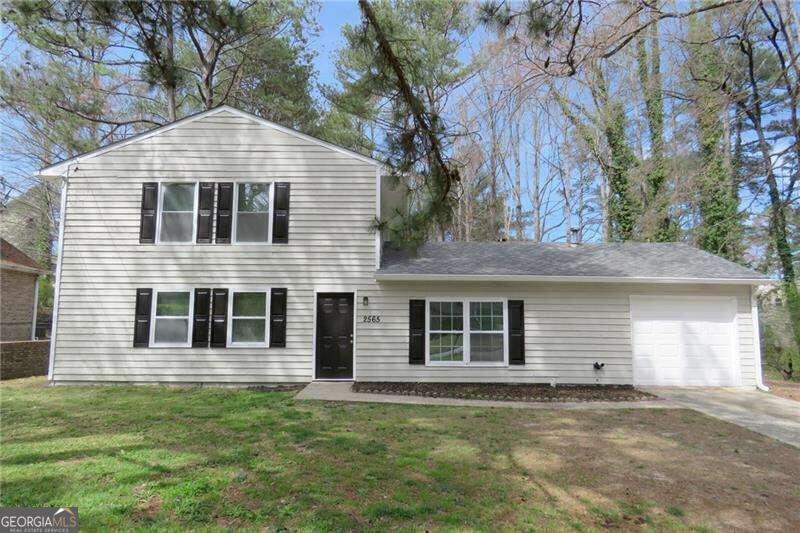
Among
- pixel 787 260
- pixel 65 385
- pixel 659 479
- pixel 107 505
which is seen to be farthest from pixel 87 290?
pixel 787 260

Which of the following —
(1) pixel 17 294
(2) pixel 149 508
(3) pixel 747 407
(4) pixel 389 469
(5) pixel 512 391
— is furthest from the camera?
(1) pixel 17 294

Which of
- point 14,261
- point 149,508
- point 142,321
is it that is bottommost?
point 149,508

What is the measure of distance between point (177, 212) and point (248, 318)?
275 cm

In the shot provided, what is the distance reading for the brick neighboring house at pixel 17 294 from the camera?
13711 mm

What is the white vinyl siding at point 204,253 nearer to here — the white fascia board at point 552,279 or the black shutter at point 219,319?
the black shutter at point 219,319

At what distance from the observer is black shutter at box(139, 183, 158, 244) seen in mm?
9445

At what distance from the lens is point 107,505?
341 centimetres

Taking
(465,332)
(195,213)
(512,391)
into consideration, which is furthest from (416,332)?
(195,213)

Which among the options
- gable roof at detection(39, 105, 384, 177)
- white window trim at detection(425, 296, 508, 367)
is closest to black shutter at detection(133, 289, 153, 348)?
gable roof at detection(39, 105, 384, 177)

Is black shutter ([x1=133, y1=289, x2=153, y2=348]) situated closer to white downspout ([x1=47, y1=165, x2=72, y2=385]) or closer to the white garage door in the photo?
white downspout ([x1=47, y1=165, x2=72, y2=385])

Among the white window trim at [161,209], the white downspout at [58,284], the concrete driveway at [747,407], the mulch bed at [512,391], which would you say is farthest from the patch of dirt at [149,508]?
the white downspout at [58,284]

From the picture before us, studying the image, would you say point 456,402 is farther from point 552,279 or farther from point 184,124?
point 184,124

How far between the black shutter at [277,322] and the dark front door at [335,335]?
709 mm

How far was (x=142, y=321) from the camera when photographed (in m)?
9.22
